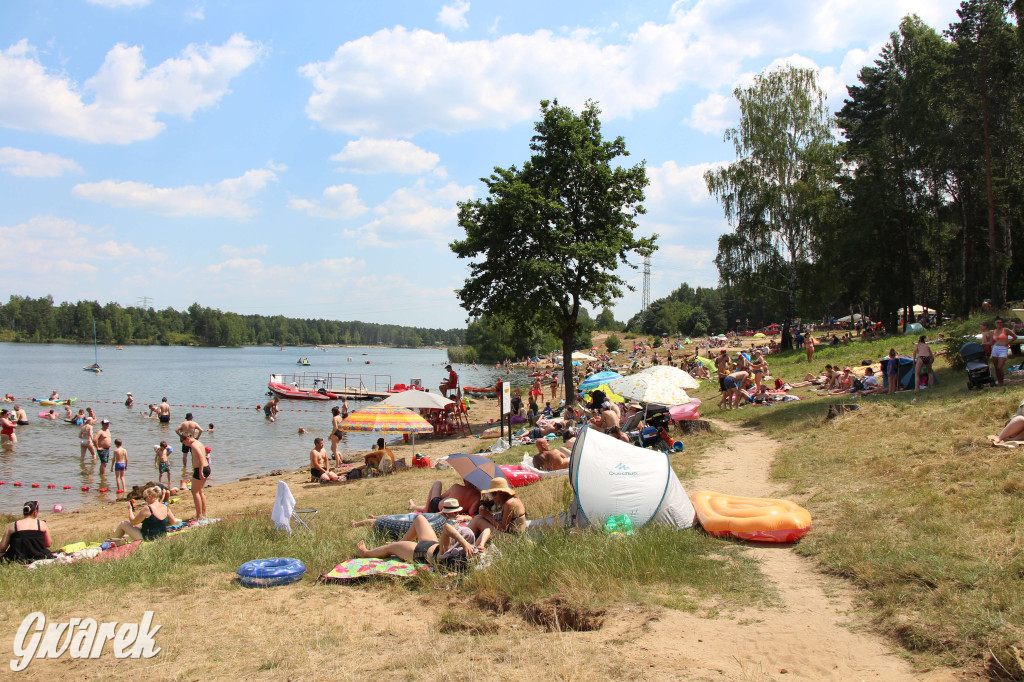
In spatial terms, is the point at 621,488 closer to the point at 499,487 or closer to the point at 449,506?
the point at 499,487

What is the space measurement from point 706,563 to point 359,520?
212 inches

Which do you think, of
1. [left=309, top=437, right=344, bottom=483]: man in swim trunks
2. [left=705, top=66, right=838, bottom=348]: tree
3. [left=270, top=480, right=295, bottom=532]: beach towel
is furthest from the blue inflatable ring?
[left=705, top=66, right=838, bottom=348]: tree

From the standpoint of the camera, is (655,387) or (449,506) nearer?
(449,506)

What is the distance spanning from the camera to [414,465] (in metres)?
17.1

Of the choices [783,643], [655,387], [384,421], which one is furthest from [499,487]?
[384,421]

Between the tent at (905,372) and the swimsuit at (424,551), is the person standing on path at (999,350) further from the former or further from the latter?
the swimsuit at (424,551)

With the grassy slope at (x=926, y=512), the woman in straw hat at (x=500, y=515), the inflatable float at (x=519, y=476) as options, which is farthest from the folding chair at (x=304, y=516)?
the grassy slope at (x=926, y=512)

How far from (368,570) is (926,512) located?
5961mm

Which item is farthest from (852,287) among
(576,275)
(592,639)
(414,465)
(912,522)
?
(592,639)

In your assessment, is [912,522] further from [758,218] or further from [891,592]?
[758,218]

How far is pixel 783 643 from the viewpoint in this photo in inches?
180

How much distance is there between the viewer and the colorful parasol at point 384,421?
15805 mm

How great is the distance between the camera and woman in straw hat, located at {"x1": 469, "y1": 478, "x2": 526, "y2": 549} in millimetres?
7305

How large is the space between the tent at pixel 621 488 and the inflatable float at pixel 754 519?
26cm
